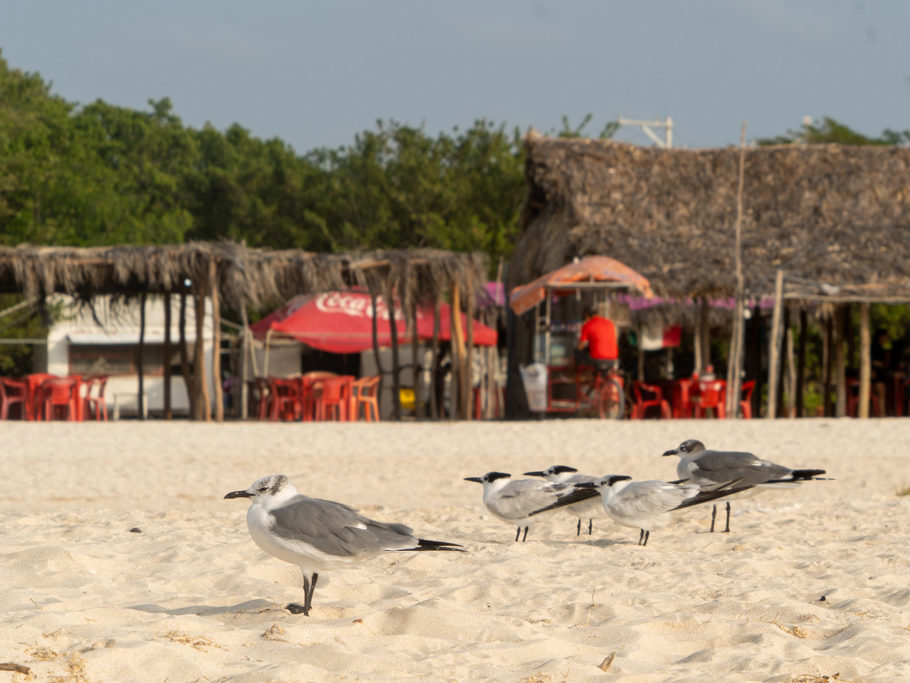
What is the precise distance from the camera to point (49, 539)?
5816 millimetres

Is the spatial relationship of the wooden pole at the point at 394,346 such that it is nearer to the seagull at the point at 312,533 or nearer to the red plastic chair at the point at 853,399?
the red plastic chair at the point at 853,399

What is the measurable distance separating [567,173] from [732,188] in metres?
2.90

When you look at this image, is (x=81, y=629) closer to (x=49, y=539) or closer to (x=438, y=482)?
(x=49, y=539)

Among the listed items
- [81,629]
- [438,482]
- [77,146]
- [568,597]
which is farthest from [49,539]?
[77,146]

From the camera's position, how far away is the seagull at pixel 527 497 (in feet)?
18.8

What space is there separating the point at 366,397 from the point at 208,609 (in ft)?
39.2

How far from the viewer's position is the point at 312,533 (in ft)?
13.1

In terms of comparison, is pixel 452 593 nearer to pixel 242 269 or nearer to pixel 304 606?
pixel 304 606

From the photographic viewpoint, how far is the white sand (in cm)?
352

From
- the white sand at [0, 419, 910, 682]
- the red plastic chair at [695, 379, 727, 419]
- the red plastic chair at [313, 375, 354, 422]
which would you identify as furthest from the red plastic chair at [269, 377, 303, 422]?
the white sand at [0, 419, 910, 682]

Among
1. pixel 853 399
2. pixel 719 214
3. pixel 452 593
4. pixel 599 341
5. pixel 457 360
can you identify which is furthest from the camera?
pixel 719 214

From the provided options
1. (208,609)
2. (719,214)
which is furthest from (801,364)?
(208,609)

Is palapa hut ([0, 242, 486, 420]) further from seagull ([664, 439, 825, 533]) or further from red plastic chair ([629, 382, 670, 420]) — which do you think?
seagull ([664, 439, 825, 533])

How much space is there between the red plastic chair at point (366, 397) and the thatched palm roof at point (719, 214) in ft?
12.6
